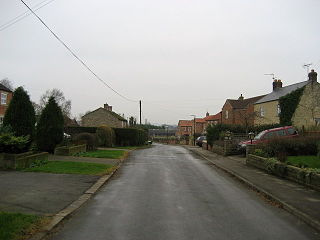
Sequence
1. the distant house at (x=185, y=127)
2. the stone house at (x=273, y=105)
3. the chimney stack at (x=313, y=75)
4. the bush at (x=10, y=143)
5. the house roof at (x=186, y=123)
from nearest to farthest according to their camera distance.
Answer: the bush at (x=10, y=143) < the chimney stack at (x=313, y=75) < the stone house at (x=273, y=105) < the distant house at (x=185, y=127) < the house roof at (x=186, y=123)

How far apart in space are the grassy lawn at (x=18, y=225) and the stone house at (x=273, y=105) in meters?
37.8

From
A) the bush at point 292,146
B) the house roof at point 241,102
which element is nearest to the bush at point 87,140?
the bush at point 292,146

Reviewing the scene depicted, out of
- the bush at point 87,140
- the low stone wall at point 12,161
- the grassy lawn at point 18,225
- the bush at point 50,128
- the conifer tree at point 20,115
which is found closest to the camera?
the grassy lawn at point 18,225

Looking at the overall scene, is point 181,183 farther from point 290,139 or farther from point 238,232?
point 290,139

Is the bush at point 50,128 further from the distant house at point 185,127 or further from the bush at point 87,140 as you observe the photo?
the distant house at point 185,127

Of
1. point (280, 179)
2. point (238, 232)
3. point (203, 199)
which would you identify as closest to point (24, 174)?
point (203, 199)

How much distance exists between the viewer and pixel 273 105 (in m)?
41.7

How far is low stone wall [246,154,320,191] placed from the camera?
1066cm

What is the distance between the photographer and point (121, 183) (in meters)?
11.6

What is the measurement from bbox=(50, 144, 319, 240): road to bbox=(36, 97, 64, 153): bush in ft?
35.8

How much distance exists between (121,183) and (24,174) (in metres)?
3.62

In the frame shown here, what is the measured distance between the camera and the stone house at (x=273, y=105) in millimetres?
40609

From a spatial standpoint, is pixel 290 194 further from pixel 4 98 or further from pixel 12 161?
pixel 4 98

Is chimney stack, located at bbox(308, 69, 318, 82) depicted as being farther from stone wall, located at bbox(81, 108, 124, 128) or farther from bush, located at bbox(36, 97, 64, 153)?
stone wall, located at bbox(81, 108, 124, 128)
